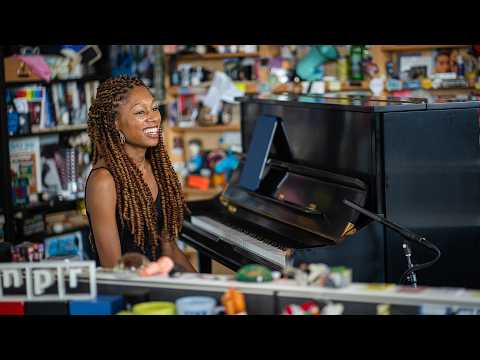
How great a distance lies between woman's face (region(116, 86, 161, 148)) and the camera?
10.6 ft

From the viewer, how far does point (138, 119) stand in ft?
10.6

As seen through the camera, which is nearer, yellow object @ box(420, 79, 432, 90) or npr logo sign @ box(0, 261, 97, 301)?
npr logo sign @ box(0, 261, 97, 301)

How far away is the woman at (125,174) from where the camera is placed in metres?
3.16

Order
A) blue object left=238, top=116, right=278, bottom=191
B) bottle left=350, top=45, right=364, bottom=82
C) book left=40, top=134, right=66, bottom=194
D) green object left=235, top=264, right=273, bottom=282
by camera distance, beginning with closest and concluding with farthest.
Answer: green object left=235, top=264, right=273, bottom=282 < blue object left=238, top=116, right=278, bottom=191 < book left=40, top=134, right=66, bottom=194 < bottle left=350, top=45, right=364, bottom=82

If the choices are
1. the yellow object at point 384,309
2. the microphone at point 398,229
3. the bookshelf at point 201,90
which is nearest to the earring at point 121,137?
the microphone at point 398,229

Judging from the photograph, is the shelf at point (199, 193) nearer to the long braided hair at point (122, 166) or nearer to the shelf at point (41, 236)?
the shelf at point (41, 236)

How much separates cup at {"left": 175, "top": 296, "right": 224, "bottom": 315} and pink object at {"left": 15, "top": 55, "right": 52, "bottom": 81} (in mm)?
4187

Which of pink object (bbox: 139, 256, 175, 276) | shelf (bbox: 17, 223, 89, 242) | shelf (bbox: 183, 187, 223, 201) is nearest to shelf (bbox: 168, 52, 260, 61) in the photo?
shelf (bbox: 183, 187, 223, 201)

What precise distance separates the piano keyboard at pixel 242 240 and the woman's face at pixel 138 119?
759mm

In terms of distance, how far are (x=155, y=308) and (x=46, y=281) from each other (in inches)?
11.3

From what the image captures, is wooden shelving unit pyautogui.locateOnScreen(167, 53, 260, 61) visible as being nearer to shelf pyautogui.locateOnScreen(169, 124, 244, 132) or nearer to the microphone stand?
shelf pyautogui.locateOnScreen(169, 124, 244, 132)

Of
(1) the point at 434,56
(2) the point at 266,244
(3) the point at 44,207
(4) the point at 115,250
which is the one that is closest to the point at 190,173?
(3) the point at 44,207

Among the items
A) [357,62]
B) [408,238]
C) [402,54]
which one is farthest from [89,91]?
[408,238]
